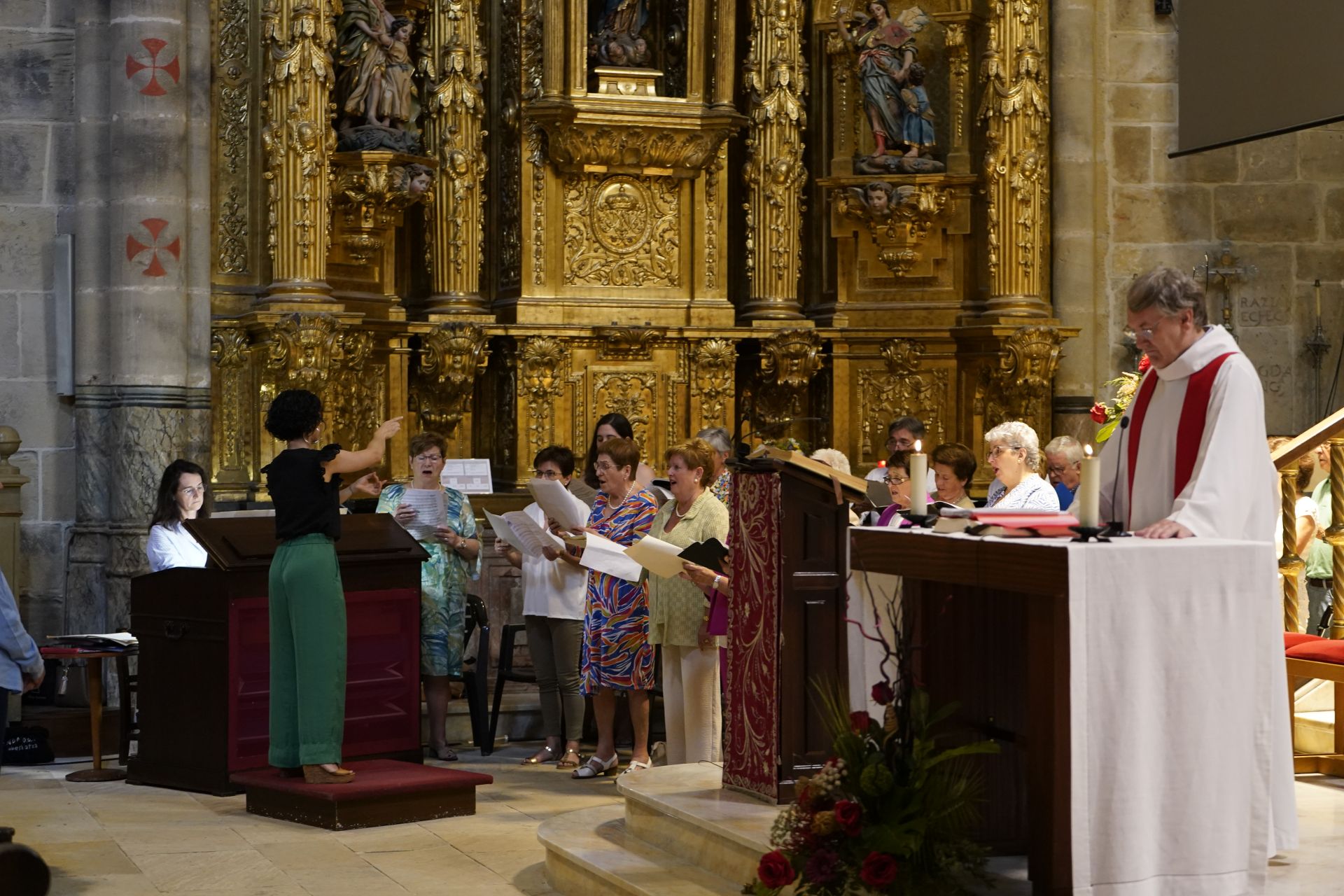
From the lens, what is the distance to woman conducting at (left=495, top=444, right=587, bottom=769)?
832cm

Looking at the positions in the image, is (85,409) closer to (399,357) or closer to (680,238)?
(399,357)

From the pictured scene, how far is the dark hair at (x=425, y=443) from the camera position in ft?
27.9

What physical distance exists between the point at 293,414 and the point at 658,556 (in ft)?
4.80

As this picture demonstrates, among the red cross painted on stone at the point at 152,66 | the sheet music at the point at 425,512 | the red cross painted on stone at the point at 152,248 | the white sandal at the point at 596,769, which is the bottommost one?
the white sandal at the point at 596,769

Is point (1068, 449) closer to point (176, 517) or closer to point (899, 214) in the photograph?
point (899, 214)

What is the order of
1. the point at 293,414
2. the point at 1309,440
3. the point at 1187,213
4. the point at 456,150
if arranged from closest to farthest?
the point at 1309,440
the point at 293,414
the point at 456,150
the point at 1187,213

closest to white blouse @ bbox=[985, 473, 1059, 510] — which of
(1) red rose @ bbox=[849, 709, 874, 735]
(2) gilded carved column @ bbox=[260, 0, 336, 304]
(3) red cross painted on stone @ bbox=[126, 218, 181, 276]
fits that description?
(1) red rose @ bbox=[849, 709, 874, 735]

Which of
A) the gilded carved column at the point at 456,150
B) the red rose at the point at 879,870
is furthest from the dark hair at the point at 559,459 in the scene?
the red rose at the point at 879,870

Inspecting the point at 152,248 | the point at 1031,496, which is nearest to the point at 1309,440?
the point at 1031,496

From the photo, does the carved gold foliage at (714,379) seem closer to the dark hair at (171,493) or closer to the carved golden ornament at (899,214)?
the carved golden ornament at (899,214)

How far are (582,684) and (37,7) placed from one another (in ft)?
14.9

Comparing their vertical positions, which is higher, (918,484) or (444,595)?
(918,484)

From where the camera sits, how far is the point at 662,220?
10.5m

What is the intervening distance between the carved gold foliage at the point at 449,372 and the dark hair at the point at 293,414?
289 cm
